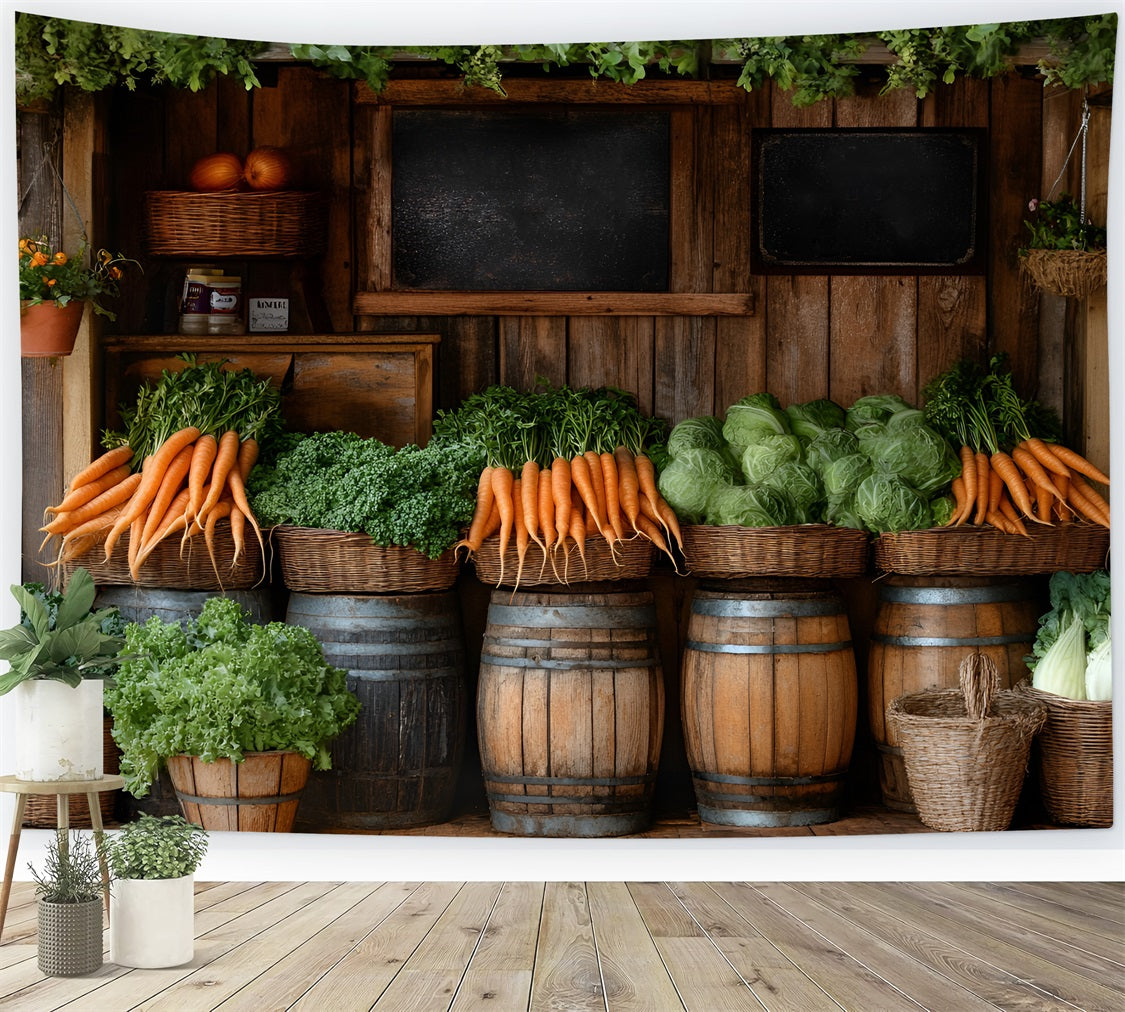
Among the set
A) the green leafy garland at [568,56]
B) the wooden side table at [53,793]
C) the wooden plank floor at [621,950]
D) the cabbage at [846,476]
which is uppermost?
the green leafy garland at [568,56]

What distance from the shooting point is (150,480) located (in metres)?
4.15

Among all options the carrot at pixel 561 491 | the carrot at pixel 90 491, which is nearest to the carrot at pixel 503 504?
the carrot at pixel 561 491

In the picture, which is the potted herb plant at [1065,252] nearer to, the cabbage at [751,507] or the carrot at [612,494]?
the cabbage at [751,507]

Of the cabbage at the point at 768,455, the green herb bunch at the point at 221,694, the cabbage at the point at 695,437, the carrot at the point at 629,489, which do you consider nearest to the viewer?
the green herb bunch at the point at 221,694

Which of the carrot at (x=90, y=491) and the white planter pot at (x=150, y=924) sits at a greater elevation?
the carrot at (x=90, y=491)

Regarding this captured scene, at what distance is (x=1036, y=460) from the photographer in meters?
4.41

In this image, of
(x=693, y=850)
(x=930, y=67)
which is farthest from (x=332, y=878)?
(x=930, y=67)

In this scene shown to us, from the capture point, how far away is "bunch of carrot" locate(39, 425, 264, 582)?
161 inches

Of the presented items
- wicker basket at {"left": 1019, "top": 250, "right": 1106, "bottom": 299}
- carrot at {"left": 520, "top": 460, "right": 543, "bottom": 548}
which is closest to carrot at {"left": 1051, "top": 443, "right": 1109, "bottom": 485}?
wicker basket at {"left": 1019, "top": 250, "right": 1106, "bottom": 299}

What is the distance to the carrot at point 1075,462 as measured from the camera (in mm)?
4316

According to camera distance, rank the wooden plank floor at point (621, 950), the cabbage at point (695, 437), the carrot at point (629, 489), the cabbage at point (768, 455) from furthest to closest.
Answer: the cabbage at point (695, 437), the cabbage at point (768, 455), the carrot at point (629, 489), the wooden plank floor at point (621, 950)

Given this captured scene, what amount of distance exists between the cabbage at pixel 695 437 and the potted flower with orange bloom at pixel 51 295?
1910 mm

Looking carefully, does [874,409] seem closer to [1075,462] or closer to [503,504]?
[1075,462]

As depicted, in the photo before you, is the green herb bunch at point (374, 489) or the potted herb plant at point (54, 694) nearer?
the potted herb plant at point (54, 694)
